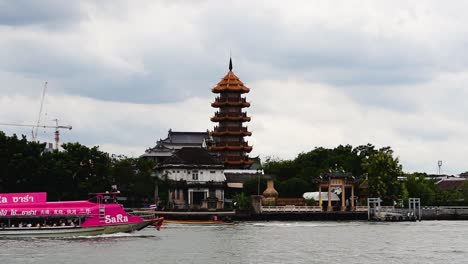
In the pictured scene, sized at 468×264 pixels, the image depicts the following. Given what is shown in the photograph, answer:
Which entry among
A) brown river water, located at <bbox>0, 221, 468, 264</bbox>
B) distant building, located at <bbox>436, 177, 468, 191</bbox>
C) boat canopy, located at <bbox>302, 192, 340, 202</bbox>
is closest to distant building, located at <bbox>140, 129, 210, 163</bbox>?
boat canopy, located at <bbox>302, 192, 340, 202</bbox>

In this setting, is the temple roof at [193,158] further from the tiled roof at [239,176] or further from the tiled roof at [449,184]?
the tiled roof at [449,184]

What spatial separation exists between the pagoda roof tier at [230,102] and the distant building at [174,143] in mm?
8343

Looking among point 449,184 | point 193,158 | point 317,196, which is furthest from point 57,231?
point 449,184

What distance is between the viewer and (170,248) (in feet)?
244

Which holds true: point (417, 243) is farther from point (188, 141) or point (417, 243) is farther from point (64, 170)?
point (188, 141)

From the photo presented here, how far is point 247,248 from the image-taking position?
74625mm

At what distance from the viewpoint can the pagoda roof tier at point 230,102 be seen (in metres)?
173

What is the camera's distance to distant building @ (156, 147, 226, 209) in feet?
505

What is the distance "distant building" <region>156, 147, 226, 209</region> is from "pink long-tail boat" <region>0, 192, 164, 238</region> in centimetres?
6661

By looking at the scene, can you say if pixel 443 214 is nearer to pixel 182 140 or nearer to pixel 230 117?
pixel 230 117

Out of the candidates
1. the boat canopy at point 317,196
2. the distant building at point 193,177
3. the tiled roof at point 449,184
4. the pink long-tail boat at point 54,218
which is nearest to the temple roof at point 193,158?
the distant building at point 193,177

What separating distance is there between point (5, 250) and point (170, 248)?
12.6 metres

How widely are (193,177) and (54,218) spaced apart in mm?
71690

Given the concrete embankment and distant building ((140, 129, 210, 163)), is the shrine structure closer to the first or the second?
the concrete embankment
